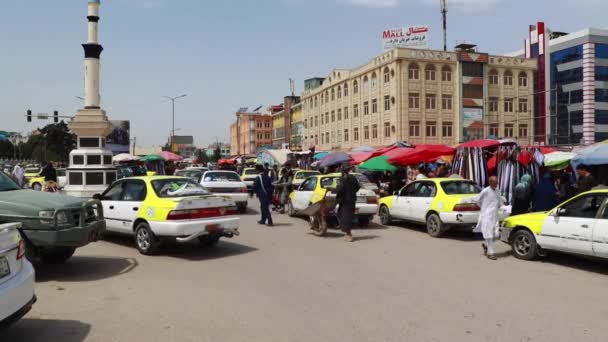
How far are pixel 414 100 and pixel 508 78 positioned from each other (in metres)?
13.2

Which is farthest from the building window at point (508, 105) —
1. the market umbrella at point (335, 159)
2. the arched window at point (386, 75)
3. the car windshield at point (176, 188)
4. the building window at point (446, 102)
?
the car windshield at point (176, 188)

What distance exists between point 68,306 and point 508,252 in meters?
8.23

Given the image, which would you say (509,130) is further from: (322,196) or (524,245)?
(524,245)

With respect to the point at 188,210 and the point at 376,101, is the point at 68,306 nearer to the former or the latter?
the point at 188,210

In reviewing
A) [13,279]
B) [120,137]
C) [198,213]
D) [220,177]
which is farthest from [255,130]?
[13,279]

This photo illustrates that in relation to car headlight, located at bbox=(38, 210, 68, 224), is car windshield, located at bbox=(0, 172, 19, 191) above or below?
above

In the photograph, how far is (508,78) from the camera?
57906 millimetres

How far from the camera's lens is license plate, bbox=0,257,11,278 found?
4.35 m

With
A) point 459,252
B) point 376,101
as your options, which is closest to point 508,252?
point 459,252

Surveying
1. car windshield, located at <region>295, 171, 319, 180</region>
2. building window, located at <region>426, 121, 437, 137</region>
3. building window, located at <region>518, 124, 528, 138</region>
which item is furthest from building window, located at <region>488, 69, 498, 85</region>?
car windshield, located at <region>295, 171, 319, 180</region>

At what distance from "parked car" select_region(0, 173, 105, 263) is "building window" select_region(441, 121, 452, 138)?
51.2 m

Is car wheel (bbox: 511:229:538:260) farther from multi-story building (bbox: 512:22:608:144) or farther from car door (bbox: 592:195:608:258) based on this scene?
multi-story building (bbox: 512:22:608:144)

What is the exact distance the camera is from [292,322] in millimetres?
5457

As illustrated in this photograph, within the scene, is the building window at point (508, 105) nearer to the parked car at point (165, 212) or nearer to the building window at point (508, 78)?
the building window at point (508, 78)
